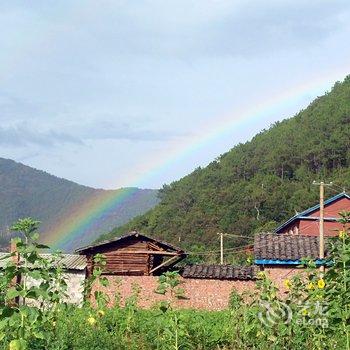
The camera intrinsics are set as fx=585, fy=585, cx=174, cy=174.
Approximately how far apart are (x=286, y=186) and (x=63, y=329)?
59.7 metres

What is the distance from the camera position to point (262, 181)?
6875cm

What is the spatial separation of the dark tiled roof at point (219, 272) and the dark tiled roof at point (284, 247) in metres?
1.06

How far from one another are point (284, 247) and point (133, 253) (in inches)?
246

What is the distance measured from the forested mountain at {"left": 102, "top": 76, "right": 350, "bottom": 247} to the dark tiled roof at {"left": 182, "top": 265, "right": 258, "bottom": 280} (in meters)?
36.7

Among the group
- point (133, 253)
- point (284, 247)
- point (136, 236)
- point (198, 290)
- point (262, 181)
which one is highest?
point (262, 181)

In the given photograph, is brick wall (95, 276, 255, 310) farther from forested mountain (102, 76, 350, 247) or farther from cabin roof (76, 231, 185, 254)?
forested mountain (102, 76, 350, 247)

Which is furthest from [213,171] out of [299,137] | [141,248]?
[141,248]

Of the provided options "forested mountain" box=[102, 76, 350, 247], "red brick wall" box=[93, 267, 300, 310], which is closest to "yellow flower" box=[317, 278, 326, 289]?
"red brick wall" box=[93, 267, 300, 310]

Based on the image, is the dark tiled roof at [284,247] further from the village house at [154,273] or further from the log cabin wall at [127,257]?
the log cabin wall at [127,257]

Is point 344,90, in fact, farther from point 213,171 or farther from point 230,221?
point 230,221

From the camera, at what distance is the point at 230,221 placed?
6181 cm

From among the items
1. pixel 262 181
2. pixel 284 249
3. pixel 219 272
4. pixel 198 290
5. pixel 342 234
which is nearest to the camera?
pixel 342 234

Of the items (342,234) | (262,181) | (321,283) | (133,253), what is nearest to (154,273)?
(133,253)

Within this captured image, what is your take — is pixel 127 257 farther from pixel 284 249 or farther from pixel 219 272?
pixel 284 249
